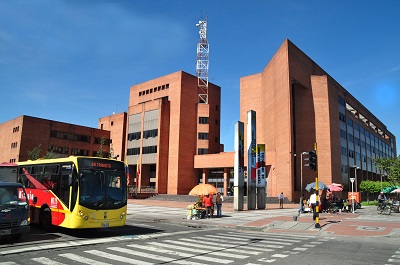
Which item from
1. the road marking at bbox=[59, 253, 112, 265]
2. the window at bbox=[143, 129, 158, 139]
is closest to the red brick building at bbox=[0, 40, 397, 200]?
the window at bbox=[143, 129, 158, 139]

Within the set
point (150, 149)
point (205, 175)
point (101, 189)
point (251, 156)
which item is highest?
point (150, 149)

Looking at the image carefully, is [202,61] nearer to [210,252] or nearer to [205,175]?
[205,175]

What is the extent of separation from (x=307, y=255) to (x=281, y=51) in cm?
4619

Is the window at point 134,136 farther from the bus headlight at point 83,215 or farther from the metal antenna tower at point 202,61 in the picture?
the bus headlight at point 83,215

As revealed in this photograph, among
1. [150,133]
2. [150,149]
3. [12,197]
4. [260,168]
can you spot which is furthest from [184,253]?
[150,133]

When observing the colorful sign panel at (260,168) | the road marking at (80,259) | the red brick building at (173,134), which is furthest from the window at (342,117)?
the road marking at (80,259)

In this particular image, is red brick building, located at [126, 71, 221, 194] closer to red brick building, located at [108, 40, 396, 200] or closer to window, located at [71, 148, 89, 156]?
red brick building, located at [108, 40, 396, 200]

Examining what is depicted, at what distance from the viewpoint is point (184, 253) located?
966 cm

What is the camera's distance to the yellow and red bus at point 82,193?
12.1 m

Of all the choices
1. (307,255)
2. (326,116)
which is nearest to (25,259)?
(307,255)

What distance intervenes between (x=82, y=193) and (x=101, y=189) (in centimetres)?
77

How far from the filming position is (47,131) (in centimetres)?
7138

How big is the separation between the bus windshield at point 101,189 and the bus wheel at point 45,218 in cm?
262

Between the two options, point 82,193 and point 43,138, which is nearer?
point 82,193
